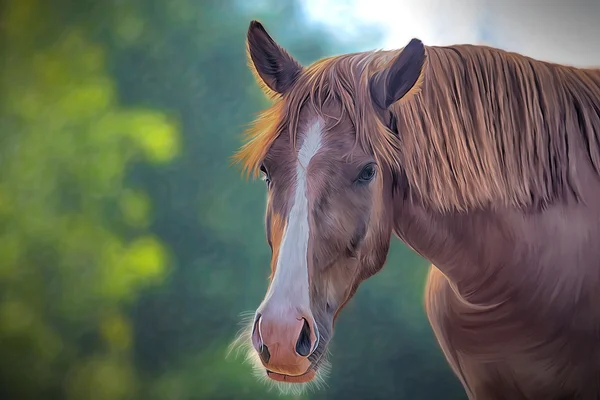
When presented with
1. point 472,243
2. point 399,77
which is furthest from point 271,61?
point 472,243

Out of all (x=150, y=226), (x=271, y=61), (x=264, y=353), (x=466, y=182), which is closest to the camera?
(x=264, y=353)

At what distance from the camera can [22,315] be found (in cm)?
158

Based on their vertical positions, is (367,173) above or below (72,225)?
below

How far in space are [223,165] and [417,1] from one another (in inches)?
30.1

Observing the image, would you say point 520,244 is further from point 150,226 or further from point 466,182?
point 150,226

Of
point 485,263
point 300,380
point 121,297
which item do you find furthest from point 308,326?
point 121,297

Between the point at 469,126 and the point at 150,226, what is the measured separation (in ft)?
3.31

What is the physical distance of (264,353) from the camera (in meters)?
0.80

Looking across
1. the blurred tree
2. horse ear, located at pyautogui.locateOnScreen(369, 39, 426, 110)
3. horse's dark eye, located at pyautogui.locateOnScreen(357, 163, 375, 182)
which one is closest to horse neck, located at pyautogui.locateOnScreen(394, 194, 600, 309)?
horse's dark eye, located at pyautogui.locateOnScreen(357, 163, 375, 182)

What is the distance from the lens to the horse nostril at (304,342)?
0.80 meters

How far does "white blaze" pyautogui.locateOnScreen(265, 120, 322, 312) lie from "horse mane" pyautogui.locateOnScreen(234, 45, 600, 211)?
4.9 inches

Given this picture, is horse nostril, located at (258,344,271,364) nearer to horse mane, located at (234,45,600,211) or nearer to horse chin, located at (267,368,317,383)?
horse chin, located at (267,368,317,383)

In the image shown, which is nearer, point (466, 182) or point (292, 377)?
point (292, 377)

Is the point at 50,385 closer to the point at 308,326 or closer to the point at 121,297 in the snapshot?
the point at 121,297
